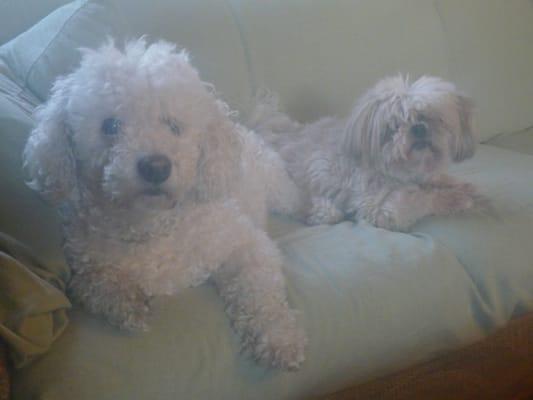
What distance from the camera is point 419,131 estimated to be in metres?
1.67

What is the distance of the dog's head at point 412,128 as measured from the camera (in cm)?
165

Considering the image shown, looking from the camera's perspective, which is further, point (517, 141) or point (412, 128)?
point (517, 141)

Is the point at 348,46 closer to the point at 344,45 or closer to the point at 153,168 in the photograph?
the point at 344,45

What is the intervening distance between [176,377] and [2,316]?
34cm

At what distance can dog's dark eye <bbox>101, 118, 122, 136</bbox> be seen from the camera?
109 cm

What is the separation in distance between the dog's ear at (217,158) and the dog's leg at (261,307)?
7.2 inches

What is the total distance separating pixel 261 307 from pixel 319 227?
52 cm

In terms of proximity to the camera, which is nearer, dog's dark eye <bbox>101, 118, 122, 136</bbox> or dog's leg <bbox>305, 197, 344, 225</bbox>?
dog's dark eye <bbox>101, 118, 122, 136</bbox>

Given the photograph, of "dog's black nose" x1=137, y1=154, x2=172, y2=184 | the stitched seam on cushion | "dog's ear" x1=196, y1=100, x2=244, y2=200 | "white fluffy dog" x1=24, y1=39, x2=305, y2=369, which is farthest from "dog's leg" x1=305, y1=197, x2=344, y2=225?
the stitched seam on cushion

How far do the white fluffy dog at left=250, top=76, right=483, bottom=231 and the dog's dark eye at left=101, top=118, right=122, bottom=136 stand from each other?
2.66 ft

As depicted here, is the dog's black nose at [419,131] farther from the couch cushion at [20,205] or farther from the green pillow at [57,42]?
the couch cushion at [20,205]

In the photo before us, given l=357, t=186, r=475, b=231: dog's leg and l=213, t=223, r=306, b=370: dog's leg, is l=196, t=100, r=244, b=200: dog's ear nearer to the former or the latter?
l=213, t=223, r=306, b=370: dog's leg

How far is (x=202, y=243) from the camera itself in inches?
49.3

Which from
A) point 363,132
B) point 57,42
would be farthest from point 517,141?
point 57,42
